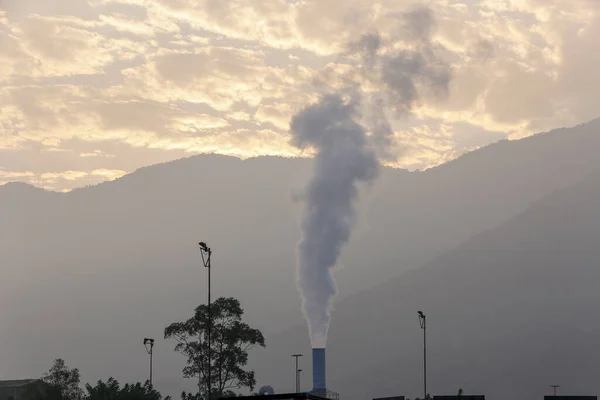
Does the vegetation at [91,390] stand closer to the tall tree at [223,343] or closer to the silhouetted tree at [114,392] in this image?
the silhouetted tree at [114,392]

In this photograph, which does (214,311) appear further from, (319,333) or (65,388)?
(65,388)

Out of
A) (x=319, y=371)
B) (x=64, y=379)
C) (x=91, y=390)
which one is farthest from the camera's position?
(x=64, y=379)

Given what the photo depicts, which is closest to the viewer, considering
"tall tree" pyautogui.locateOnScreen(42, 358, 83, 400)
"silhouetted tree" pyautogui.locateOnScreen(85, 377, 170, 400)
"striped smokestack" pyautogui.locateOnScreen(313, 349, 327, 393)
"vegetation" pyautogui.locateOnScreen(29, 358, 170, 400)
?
"silhouetted tree" pyautogui.locateOnScreen(85, 377, 170, 400)

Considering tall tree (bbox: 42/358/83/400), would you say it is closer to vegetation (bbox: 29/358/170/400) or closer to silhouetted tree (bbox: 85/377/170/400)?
vegetation (bbox: 29/358/170/400)

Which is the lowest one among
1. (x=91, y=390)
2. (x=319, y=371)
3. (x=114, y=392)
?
(x=114, y=392)

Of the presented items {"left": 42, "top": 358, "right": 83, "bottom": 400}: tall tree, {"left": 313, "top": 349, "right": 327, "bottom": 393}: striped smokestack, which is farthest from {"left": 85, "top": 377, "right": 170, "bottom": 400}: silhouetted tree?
{"left": 42, "top": 358, "right": 83, "bottom": 400}: tall tree

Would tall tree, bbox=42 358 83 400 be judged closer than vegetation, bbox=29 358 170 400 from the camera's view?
No

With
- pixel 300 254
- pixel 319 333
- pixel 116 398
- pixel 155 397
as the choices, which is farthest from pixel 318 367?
pixel 116 398

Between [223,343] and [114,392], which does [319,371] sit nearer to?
[223,343]

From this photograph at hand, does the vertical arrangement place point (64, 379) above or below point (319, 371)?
below

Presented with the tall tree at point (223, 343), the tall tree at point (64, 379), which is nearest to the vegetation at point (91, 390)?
the tall tree at point (64, 379)

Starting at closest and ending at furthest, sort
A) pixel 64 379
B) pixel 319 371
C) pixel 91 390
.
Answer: pixel 91 390 → pixel 319 371 → pixel 64 379

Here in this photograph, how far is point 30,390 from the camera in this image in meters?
112

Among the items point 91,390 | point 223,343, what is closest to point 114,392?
point 91,390
